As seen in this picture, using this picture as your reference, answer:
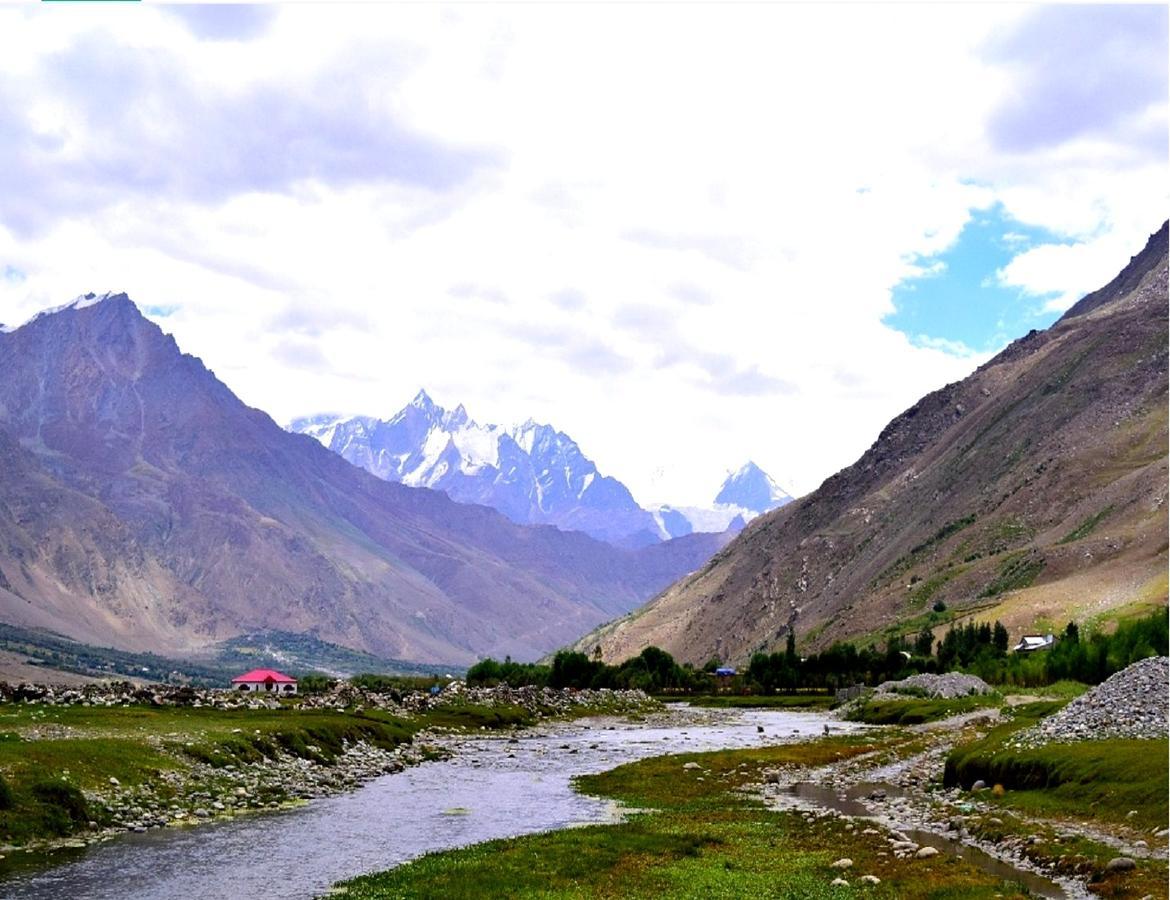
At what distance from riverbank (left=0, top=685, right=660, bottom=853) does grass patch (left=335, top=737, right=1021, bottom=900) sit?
53.5 ft

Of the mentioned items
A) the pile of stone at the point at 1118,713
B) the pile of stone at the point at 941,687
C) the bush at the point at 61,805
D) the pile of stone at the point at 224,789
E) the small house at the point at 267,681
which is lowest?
the small house at the point at 267,681

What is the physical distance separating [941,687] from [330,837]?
136 m

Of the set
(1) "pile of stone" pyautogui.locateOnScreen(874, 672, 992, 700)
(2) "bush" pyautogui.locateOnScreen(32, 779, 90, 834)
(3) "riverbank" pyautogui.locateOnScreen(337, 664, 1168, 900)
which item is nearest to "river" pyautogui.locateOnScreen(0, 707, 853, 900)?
(2) "bush" pyautogui.locateOnScreen(32, 779, 90, 834)

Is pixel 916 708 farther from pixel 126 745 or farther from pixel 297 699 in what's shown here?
pixel 126 745

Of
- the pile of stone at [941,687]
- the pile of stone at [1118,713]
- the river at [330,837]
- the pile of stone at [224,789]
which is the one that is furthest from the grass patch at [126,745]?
the pile of stone at [941,687]

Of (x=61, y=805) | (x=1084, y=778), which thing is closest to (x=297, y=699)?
(x=61, y=805)

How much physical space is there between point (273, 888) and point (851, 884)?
65.8 feet

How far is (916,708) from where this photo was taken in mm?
144625

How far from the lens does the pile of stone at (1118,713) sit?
58344 mm

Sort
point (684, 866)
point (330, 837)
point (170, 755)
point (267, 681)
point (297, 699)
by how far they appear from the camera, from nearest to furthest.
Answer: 1. point (684, 866)
2. point (330, 837)
3. point (170, 755)
4. point (297, 699)
5. point (267, 681)

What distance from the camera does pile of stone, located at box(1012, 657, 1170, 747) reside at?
58.3 m

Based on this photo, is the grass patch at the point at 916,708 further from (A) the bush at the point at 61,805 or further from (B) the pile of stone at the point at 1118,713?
(A) the bush at the point at 61,805

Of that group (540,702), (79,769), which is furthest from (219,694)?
(79,769)

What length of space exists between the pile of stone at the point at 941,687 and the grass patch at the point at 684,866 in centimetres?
11358
